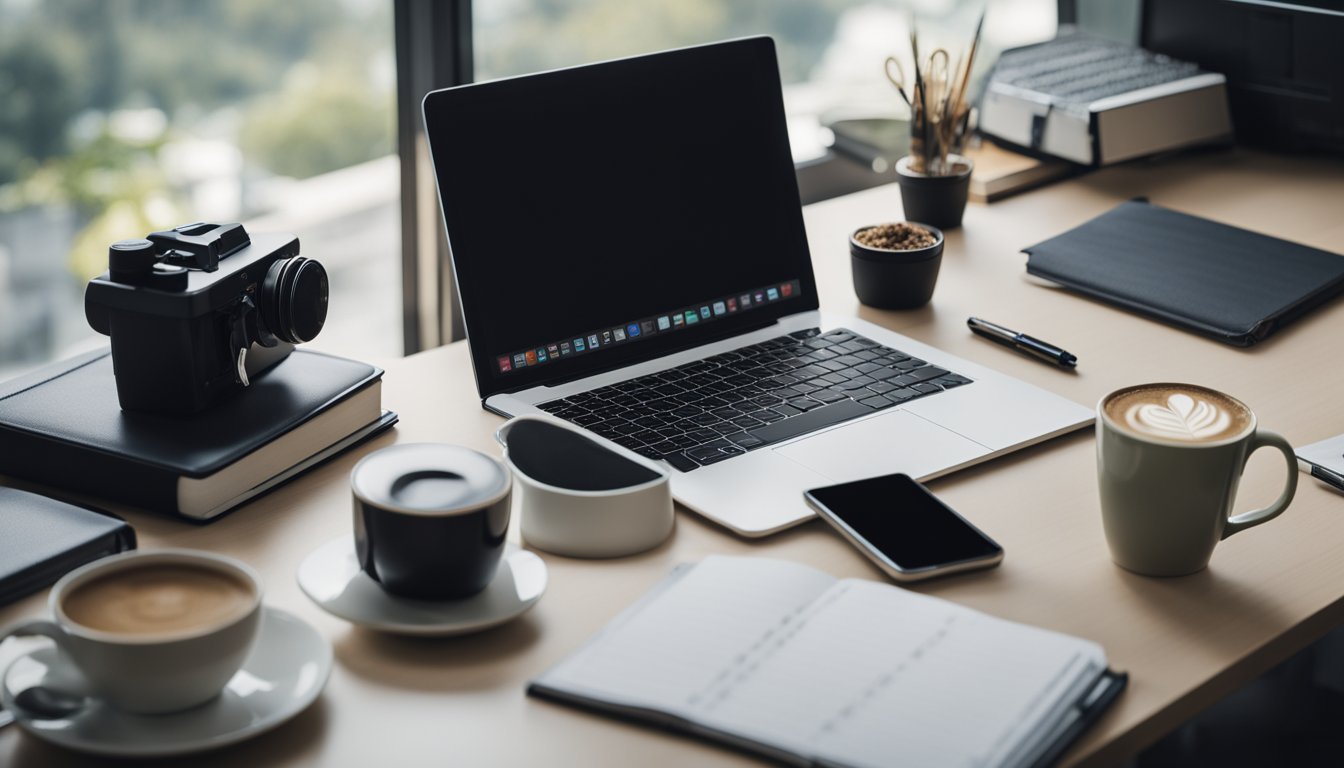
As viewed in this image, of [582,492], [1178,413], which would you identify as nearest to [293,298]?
[582,492]

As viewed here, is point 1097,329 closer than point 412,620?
No

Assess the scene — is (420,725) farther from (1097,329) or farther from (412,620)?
(1097,329)

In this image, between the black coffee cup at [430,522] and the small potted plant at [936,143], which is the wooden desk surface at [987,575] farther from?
the small potted plant at [936,143]

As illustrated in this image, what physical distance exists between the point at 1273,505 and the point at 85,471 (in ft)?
2.80

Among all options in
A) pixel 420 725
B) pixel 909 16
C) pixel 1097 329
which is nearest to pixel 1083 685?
pixel 420 725

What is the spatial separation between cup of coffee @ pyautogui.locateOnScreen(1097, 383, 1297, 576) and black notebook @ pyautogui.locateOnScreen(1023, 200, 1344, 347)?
0.42 m

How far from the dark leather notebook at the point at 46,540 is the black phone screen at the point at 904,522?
19.4 inches

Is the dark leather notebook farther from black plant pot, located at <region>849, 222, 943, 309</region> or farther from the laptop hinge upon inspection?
black plant pot, located at <region>849, 222, 943, 309</region>

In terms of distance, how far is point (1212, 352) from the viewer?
1270 millimetres

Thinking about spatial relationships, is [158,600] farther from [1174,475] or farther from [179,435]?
[1174,475]

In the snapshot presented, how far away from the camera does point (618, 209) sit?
120 cm

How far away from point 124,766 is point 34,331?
5.05 feet

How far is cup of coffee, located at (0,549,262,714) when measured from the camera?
2.26 feet

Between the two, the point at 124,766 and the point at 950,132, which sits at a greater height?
the point at 950,132
